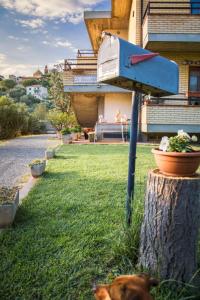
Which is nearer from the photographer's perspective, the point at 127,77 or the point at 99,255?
the point at 127,77

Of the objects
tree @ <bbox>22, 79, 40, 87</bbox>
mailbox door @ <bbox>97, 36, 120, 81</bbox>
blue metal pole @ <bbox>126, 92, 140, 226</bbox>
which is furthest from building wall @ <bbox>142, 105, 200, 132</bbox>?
tree @ <bbox>22, 79, 40, 87</bbox>

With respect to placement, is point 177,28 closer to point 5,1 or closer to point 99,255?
point 5,1

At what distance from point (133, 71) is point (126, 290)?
6.28 ft

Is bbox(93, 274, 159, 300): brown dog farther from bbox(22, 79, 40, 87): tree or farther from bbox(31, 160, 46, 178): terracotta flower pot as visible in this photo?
bbox(22, 79, 40, 87): tree

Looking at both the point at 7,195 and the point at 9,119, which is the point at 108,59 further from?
the point at 9,119

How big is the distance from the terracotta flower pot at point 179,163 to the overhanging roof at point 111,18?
640 inches

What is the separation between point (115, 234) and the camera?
3641 millimetres

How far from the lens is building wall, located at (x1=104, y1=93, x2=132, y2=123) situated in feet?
65.8

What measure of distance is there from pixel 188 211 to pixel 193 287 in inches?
23.3

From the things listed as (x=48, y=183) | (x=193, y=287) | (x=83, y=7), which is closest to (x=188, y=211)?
(x=193, y=287)

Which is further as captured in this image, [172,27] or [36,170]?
[172,27]

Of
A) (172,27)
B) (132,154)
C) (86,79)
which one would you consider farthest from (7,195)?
(86,79)

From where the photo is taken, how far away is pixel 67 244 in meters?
3.54

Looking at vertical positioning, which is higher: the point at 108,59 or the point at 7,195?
the point at 108,59
